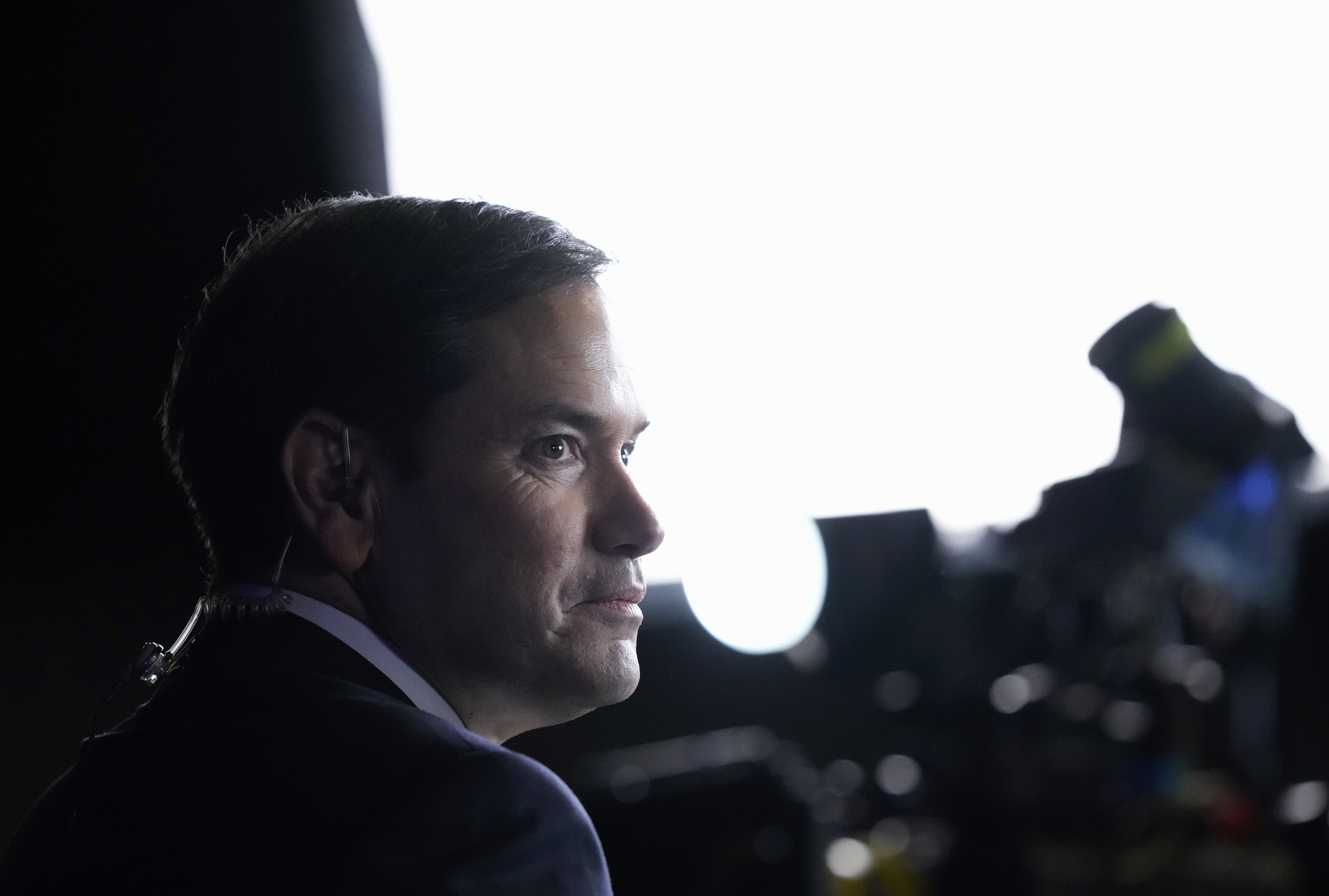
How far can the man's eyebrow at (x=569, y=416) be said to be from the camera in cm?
75

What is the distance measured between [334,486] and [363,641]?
→ 0.11 metres

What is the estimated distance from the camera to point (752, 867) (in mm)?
1701

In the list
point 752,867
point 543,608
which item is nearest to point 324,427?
point 543,608

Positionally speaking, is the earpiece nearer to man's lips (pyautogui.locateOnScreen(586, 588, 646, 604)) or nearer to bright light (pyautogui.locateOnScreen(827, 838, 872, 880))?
man's lips (pyautogui.locateOnScreen(586, 588, 646, 604))

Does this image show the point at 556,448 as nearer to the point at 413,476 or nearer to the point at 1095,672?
the point at 413,476

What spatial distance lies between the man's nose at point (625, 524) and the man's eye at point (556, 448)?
0.12 ft

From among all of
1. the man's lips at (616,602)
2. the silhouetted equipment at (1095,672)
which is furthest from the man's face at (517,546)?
the silhouetted equipment at (1095,672)

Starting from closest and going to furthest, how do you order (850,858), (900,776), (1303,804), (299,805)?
(299,805) < (1303,804) < (850,858) < (900,776)

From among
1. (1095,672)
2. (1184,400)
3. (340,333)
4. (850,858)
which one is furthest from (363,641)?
(1095,672)

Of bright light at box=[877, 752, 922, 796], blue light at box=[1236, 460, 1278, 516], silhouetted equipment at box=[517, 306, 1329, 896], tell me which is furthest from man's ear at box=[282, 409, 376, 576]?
bright light at box=[877, 752, 922, 796]

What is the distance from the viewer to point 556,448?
758 mm

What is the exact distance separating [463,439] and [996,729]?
258 cm

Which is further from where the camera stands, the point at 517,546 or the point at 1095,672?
the point at 1095,672

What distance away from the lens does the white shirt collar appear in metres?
0.69
